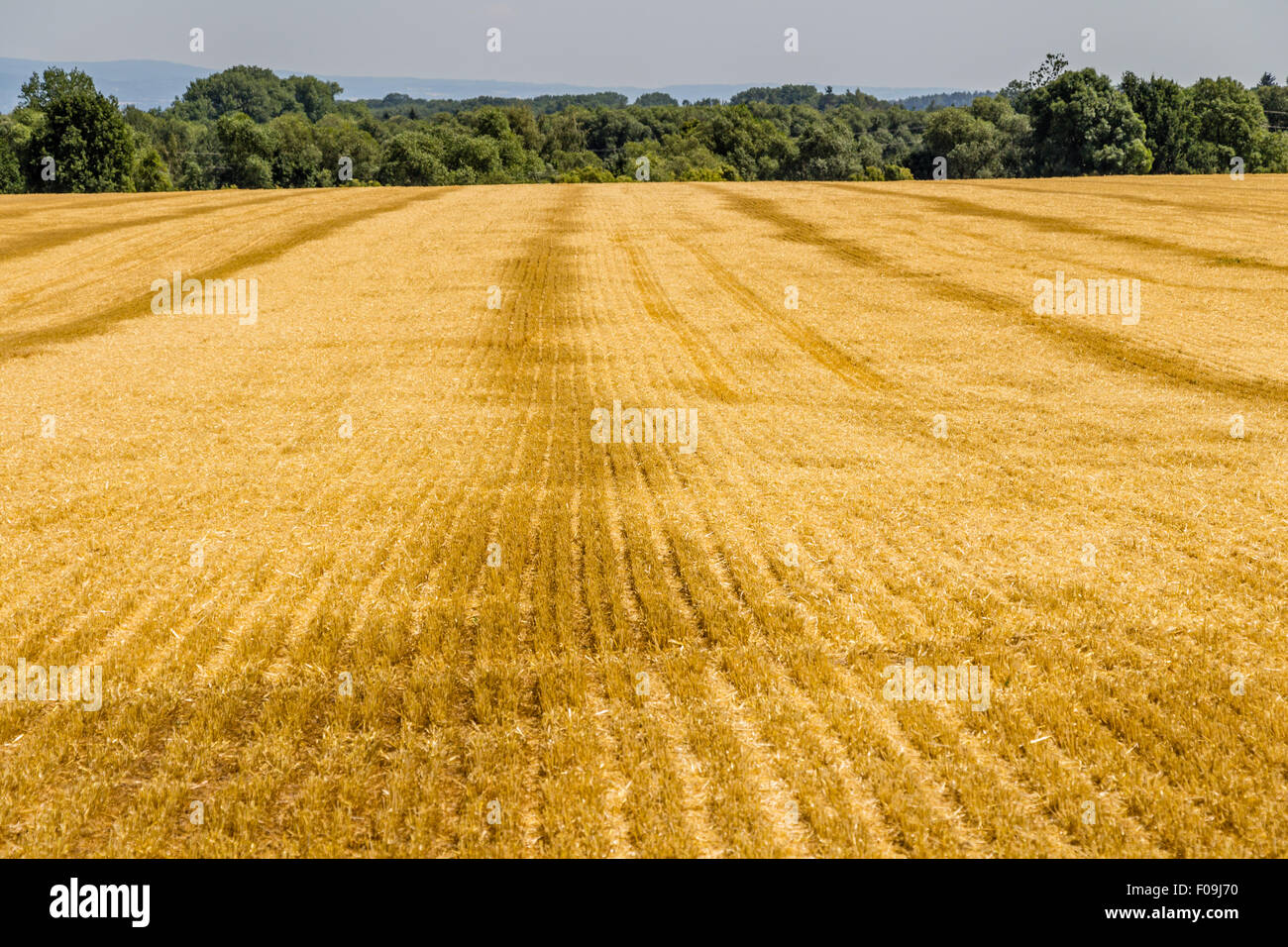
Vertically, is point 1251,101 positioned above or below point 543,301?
above

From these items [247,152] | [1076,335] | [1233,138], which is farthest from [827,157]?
[1076,335]

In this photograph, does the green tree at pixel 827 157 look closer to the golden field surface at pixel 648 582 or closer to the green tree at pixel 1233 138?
the green tree at pixel 1233 138

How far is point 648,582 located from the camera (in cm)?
1163

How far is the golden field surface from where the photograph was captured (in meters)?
7.35

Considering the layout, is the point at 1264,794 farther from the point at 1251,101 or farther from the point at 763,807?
the point at 1251,101

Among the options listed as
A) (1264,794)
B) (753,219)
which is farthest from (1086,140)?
(1264,794)

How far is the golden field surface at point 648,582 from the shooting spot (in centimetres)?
735

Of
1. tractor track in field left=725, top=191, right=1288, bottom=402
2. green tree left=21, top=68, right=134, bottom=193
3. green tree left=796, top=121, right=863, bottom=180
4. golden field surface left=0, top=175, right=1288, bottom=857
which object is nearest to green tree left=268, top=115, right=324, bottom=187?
green tree left=21, top=68, right=134, bottom=193

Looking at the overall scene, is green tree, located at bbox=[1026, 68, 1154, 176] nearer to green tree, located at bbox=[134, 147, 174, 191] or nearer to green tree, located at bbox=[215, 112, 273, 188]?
green tree, located at bbox=[215, 112, 273, 188]

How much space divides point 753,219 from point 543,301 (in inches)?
848

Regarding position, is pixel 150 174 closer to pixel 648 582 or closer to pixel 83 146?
pixel 83 146

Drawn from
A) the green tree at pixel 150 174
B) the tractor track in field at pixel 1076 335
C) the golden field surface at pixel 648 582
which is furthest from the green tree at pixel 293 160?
the golden field surface at pixel 648 582

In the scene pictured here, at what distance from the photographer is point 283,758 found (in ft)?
Answer: 26.1

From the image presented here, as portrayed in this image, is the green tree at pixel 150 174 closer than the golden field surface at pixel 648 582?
No
